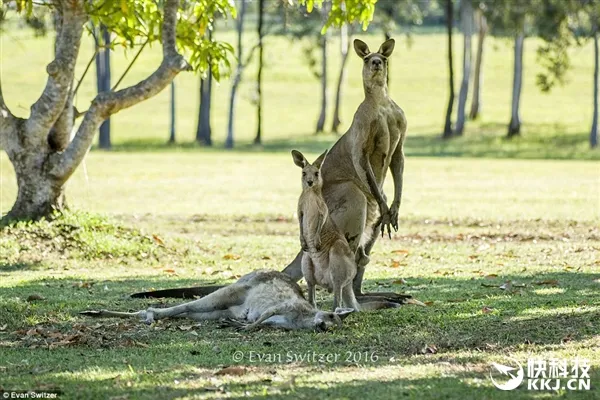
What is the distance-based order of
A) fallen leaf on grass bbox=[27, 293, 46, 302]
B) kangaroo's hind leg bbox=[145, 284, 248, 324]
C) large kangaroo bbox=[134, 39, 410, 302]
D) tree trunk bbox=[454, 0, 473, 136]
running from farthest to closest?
tree trunk bbox=[454, 0, 473, 136]
fallen leaf on grass bbox=[27, 293, 46, 302]
large kangaroo bbox=[134, 39, 410, 302]
kangaroo's hind leg bbox=[145, 284, 248, 324]

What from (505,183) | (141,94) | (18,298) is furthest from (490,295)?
(505,183)

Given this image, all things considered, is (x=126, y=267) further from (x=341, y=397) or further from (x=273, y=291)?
(x=341, y=397)

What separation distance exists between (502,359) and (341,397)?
5.24 ft

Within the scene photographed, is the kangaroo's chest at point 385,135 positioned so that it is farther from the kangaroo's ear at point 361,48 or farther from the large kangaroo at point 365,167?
the kangaroo's ear at point 361,48

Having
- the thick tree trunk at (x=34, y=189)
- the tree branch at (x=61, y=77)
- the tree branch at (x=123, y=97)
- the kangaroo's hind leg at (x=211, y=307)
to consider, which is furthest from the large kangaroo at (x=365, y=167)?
the thick tree trunk at (x=34, y=189)

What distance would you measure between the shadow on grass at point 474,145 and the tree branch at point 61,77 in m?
29.7

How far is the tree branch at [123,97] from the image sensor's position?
14.6m

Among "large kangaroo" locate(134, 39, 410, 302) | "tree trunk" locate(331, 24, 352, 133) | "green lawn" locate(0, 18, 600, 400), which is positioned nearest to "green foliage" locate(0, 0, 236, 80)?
"green lawn" locate(0, 18, 600, 400)

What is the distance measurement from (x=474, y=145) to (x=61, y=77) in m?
37.1

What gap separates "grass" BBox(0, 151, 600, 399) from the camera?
23.3 feet

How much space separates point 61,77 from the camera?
14.8m

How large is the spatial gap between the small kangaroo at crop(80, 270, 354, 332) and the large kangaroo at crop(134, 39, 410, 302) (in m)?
0.73

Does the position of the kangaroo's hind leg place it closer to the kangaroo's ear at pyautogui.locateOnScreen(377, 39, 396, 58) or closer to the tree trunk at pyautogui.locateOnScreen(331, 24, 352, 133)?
the kangaroo's ear at pyautogui.locateOnScreen(377, 39, 396, 58)

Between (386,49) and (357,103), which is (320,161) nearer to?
(386,49)
